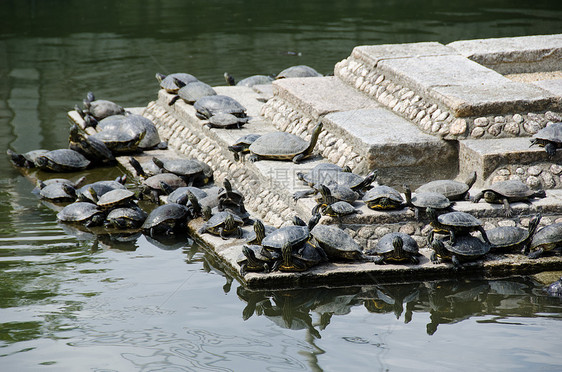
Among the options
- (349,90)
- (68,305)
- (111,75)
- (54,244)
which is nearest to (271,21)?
(111,75)

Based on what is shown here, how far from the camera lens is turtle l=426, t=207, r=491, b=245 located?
6309 millimetres

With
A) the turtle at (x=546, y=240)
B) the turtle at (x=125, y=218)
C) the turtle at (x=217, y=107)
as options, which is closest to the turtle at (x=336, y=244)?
the turtle at (x=546, y=240)

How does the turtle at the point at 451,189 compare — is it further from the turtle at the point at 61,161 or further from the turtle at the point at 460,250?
the turtle at the point at 61,161

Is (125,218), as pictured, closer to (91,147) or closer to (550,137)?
(91,147)

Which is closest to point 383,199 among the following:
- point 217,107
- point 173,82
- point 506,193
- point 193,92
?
point 506,193

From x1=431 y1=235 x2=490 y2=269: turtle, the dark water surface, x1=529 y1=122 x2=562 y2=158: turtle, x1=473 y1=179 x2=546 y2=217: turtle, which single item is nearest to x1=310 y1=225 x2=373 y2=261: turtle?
the dark water surface

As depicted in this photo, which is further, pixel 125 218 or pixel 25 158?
pixel 25 158

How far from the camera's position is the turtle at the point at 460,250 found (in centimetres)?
628

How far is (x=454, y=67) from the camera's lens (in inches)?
370

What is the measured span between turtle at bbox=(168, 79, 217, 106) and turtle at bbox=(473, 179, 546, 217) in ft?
17.3

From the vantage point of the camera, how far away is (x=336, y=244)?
6285 mm

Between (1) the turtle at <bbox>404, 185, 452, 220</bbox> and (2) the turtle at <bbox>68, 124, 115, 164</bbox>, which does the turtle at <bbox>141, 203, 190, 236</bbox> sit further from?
(2) the turtle at <bbox>68, 124, 115, 164</bbox>

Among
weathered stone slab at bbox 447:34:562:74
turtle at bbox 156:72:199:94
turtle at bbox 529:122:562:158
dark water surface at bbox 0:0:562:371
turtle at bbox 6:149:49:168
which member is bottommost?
turtle at bbox 6:149:49:168

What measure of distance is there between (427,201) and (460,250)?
0.55 metres
